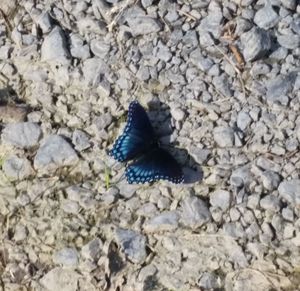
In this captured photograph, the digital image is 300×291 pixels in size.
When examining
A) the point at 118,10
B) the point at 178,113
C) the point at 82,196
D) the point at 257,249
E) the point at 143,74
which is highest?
the point at 118,10

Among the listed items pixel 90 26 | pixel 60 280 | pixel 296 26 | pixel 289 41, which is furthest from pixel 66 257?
pixel 296 26

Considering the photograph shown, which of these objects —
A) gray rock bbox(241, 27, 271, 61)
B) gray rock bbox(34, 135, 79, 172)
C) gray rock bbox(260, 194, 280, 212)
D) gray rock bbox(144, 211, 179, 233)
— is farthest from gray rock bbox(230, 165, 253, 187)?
gray rock bbox(34, 135, 79, 172)

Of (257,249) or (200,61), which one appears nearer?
(257,249)

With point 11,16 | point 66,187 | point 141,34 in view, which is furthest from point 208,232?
point 11,16

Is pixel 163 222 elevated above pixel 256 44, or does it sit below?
below

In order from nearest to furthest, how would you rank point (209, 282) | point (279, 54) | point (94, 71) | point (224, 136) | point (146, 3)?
point (209, 282) < point (224, 136) < point (279, 54) < point (94, 71) < point (146, 3)

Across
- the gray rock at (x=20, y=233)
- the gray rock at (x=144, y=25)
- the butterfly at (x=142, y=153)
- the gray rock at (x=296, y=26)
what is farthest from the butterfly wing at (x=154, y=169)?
the gray rock at (x=296, y=26)

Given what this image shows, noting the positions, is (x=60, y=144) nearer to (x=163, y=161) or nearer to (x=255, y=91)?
(x=163, y=161)

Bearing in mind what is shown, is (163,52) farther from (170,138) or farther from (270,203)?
(270,203)
